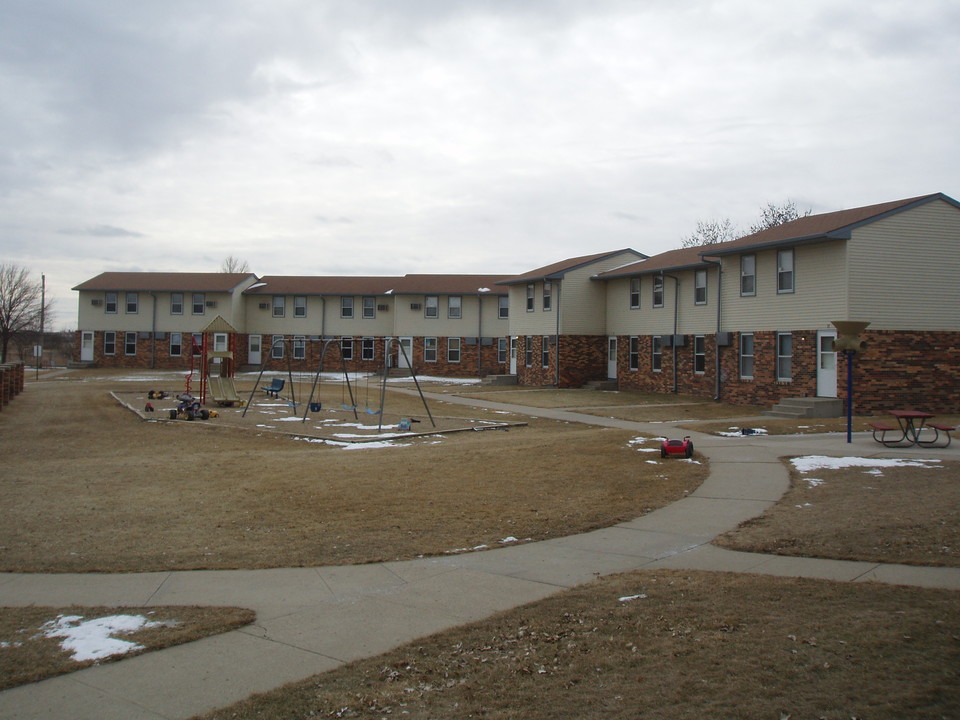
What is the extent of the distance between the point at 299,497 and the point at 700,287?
75.4 feet

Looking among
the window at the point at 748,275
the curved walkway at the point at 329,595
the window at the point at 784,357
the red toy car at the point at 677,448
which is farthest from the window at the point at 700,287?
the curved walkway at the point at 329,595

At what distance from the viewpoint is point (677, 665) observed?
4.93 metres

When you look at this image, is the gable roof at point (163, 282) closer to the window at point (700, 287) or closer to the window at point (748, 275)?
the window at point (700, 287)

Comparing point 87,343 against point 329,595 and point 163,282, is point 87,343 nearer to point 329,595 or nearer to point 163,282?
point 163,282

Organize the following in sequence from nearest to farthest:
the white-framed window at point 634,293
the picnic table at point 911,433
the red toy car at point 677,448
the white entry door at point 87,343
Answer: the red toy car at point 677,448 → the picnic table at point 911,433 → the white-framed window at point 634,293 → the white entry door at point 87,343

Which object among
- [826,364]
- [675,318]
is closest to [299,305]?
[675,318]

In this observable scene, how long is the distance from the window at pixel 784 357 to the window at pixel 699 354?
170 inches

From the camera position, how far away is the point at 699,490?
38.7 ft

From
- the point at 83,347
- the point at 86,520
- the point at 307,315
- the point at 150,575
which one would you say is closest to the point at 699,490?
the point at 150,575

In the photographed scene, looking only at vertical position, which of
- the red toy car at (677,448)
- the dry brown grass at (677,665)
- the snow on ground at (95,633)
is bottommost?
the snow on ground at (95,633)

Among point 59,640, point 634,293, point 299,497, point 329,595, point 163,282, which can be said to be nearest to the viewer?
point 59,640

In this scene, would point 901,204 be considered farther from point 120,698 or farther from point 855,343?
point 120,698

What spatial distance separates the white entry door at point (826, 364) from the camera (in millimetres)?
24141

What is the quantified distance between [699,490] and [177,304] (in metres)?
48.5
